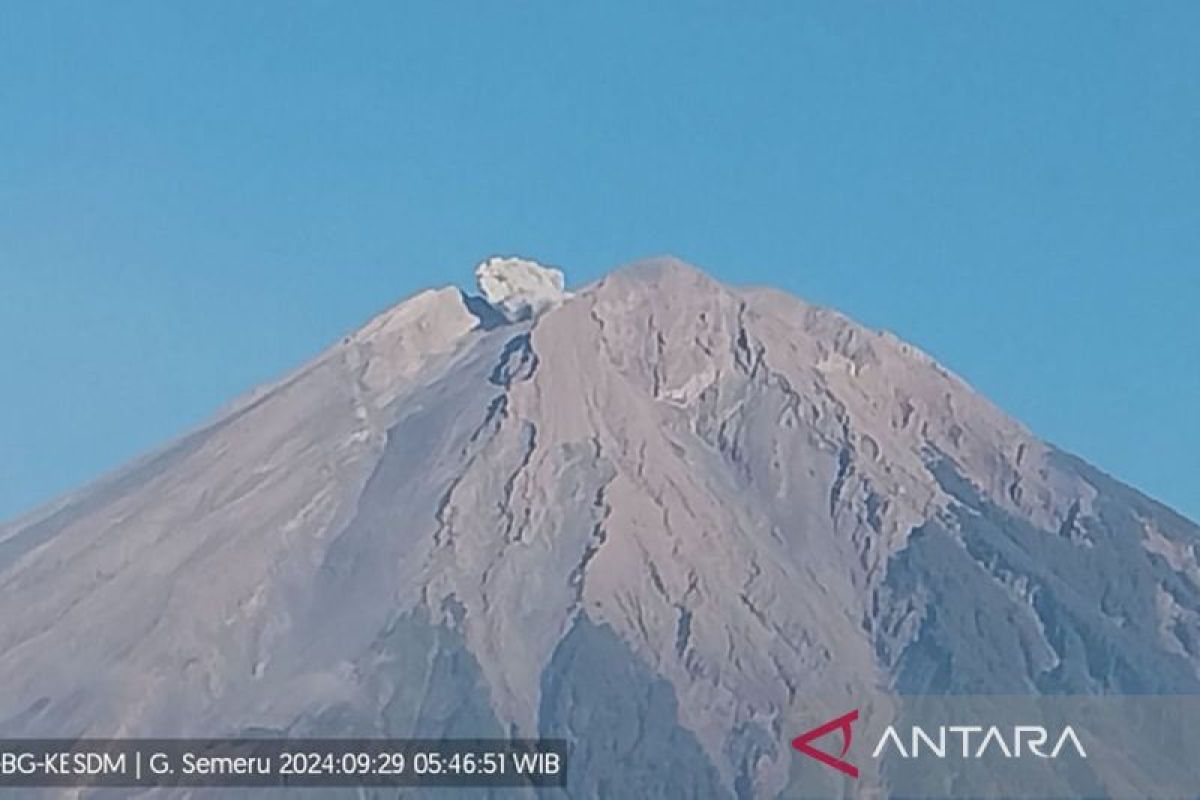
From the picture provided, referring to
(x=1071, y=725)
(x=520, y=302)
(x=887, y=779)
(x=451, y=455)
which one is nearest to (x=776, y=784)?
(x=887, y=779)

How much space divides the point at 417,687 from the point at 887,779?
22651 mm

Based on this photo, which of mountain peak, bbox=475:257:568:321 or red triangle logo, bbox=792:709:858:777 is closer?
red triangle logo, bbox=792:709:858:777

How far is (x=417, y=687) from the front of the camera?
486 ft

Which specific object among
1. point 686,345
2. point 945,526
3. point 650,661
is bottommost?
point 650,661

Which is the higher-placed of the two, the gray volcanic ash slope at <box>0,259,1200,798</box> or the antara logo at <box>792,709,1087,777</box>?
the gray volcanic ash slope at <box>0,259,1200,798</box>

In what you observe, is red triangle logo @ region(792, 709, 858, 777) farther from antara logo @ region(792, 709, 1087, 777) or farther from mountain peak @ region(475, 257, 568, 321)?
mountain peak @ region(475, 257, 568, 321)

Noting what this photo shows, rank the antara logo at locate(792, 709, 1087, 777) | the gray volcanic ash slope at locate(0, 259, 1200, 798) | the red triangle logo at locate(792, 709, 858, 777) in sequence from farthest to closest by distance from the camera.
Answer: the gray volcanic ash slope at locate(0, 259, 1200, 798) → the antara logo at locate(792, 709, 1087, 777) → the red triangle logo at locate(792, 709, 858, 777)

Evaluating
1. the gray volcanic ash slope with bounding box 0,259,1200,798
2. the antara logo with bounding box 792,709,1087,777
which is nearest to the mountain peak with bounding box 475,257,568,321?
the gray volcanic ash slope with bounding box 0,259,1200,798

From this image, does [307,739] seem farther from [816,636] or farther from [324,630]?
[816,636]

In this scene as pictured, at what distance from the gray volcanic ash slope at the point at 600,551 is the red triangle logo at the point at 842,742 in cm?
132

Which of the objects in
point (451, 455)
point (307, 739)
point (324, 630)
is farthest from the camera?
point (451, 455)

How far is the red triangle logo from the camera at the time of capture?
140625 millimetres

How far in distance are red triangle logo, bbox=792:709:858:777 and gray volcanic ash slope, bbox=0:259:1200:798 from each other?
Result: 4.32 feet

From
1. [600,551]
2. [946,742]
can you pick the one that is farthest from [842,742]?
[600,551]
